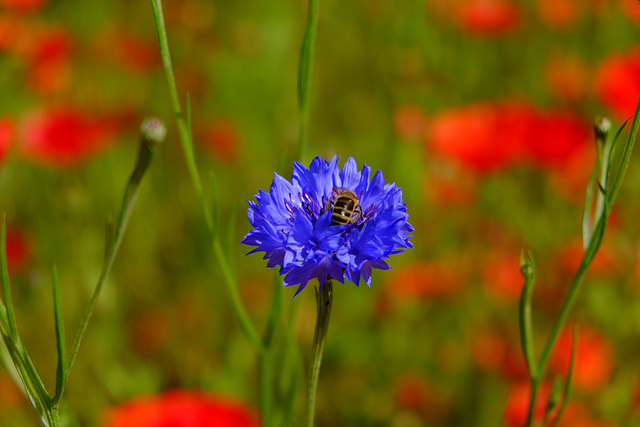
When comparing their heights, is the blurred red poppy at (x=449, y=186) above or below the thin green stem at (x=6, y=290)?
above

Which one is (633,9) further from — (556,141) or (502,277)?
(502,277)

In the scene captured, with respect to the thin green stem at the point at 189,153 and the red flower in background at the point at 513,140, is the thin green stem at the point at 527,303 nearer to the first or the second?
the thin green stem at the point at 189,153

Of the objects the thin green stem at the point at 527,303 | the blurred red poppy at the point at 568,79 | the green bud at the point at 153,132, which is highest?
the blurred red poppy at the point at 568,79

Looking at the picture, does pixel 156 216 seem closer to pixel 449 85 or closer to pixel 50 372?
pixel 50 372

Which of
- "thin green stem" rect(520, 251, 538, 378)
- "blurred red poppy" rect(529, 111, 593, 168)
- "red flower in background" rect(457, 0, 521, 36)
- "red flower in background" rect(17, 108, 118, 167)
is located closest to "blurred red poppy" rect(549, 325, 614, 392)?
"blurred red poppy" rect(529, 111, 593, 168)

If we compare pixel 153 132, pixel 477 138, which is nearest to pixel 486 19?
pixel 477 138

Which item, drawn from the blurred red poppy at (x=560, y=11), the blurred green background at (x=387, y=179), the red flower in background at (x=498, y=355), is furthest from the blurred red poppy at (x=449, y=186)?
the blurred red poppy at (x=560, y=11)

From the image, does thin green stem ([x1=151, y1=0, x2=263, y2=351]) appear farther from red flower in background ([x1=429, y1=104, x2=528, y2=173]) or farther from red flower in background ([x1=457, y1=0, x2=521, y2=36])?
red flower in background ([x1=457, y1=0, x2=521, y2=36])
